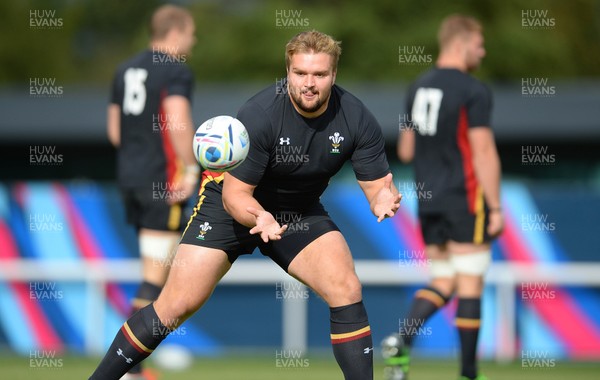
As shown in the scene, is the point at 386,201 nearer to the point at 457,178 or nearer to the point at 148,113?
the point at 457,178

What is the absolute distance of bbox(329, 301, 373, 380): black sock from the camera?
19.7ft

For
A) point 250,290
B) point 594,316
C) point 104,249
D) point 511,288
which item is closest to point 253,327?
point 250,290

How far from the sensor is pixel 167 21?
8281 mm

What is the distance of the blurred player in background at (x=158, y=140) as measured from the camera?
Result: 8109 millimetres

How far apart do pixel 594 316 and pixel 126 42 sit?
44950mm

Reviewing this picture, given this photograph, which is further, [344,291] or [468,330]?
[468,330]

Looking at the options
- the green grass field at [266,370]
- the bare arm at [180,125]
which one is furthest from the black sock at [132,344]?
the green grass field at [266,370]

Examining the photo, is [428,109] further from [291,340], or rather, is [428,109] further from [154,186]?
[291,340]

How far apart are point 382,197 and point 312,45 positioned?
2.99 ft

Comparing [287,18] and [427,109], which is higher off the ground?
[287,18]

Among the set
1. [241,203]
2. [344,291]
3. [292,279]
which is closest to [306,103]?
[241,203]

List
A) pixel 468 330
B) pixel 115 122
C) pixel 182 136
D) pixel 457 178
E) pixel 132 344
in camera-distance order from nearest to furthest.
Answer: pixel 132 344 → pixel 468 330 → pixel 182 136 → pixel 457 178 → pixel 115 122

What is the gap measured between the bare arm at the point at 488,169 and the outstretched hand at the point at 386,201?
77.2 inches

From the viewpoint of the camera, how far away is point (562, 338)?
1177cm
